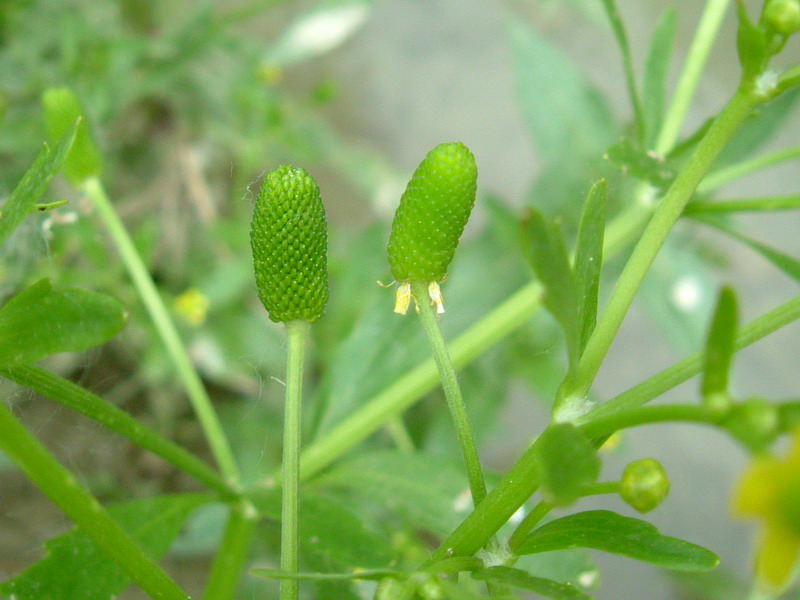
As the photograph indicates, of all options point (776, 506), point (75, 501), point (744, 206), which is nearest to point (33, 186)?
point (75, 501)

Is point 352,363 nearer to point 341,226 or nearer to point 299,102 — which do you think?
point 341,226

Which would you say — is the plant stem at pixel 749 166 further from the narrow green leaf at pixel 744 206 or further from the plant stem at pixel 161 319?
the plant stem at pixel 161 319

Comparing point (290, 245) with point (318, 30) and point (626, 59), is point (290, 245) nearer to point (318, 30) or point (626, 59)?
point (626, 59)

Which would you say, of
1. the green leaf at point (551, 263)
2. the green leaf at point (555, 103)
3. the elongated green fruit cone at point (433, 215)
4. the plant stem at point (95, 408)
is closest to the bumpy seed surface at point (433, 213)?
the elongated green fruit cone at point (433, 215)

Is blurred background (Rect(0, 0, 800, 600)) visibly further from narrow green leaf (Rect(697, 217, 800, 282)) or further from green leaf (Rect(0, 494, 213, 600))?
narrow green leaf (Rect(697, 217, 800, 282))

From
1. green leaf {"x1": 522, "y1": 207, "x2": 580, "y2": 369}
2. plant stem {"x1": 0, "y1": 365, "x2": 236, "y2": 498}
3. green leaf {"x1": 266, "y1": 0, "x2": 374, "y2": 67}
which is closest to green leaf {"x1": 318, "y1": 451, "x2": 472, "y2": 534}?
plant stem {"x1": 0, "y1": 365, "x2": 236, "y2": 498}

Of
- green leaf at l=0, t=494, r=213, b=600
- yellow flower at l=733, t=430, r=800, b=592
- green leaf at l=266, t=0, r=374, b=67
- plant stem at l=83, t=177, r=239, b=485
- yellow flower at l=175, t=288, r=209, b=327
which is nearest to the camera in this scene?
yellow flower at l=733, t=430, r=800, b=592
